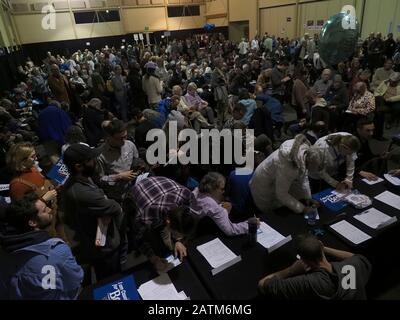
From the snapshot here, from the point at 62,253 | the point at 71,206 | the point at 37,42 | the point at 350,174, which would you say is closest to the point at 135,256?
the point at 71,206

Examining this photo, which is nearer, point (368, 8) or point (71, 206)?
point (71, 206)

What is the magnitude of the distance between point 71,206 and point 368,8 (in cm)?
1350

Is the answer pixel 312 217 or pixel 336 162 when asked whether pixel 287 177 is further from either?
pixel 336 162

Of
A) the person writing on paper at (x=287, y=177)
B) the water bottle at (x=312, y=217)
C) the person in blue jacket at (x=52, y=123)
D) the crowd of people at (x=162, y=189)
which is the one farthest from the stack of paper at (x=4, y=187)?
the water bottle at (x=312, y=217)

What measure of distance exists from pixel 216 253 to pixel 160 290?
0.45 meters

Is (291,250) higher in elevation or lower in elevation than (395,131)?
higher

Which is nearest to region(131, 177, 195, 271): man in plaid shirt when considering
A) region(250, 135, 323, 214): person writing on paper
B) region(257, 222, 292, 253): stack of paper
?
region(257, 222, 292, 253): stack of paper

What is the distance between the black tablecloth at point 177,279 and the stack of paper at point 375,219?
1.36 meters

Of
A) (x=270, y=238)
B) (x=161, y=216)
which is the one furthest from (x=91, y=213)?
(x=270, y=238)

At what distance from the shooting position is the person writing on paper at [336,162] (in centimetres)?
252

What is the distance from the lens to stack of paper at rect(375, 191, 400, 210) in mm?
2284

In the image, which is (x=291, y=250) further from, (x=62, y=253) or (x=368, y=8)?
(x=368, y=8)

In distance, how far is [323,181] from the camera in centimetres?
282

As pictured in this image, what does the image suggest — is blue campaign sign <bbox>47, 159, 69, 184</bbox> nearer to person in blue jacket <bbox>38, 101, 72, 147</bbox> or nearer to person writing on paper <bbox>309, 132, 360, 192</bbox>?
person in blue jacket <bbox>38, 101, 72, 147</bbox>
